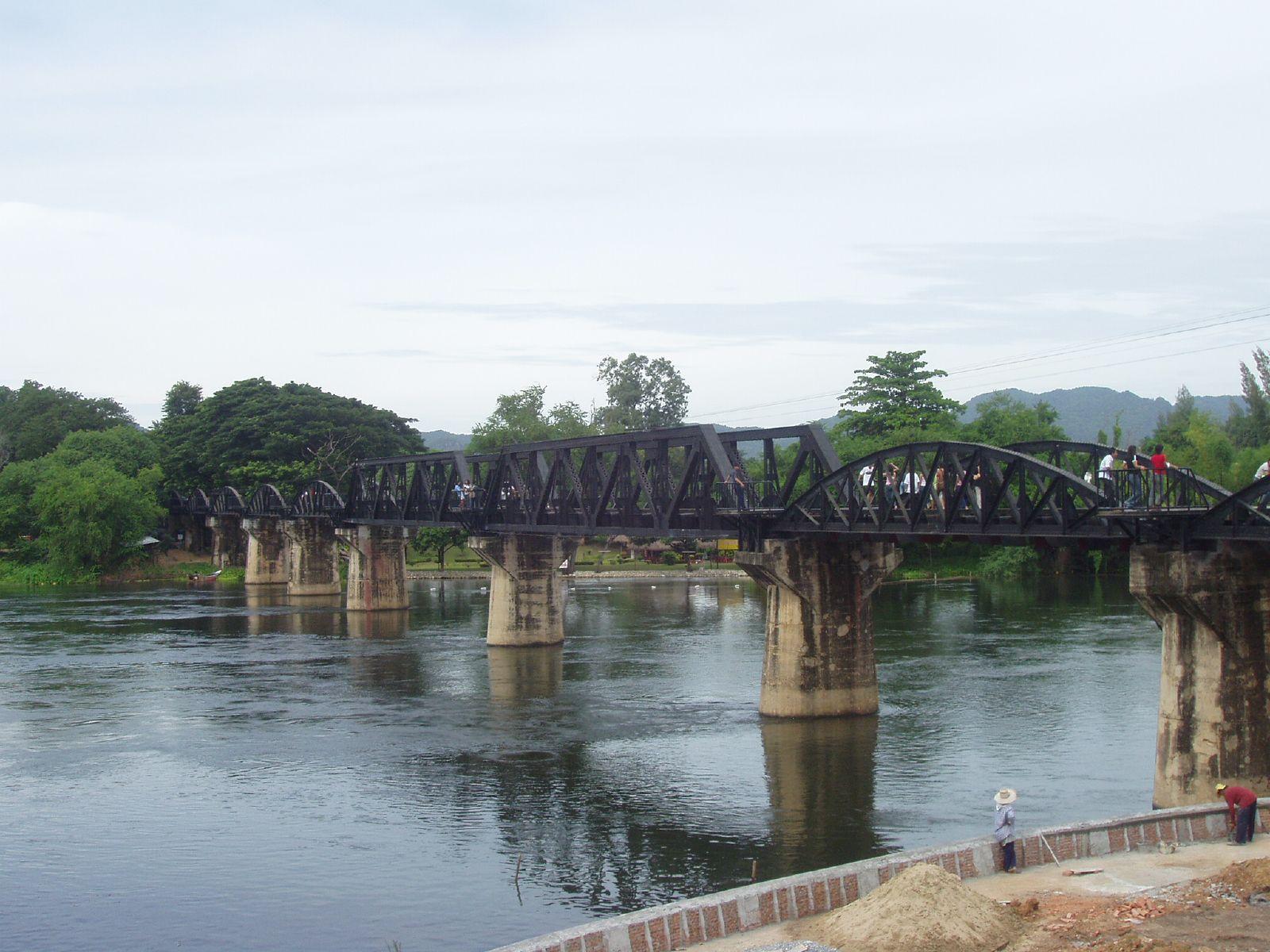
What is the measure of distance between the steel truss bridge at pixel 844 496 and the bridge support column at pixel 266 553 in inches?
2215

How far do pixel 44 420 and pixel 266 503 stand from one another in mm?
Result: 62432

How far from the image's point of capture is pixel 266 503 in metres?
136

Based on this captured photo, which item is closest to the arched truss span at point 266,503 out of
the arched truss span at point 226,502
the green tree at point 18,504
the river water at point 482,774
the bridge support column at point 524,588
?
the arched truss span at point 226,502

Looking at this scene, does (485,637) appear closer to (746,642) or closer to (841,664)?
(746,642)

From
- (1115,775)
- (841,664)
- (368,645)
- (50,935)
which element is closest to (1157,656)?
(841,664)

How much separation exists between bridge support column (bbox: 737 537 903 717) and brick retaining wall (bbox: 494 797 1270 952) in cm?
2379

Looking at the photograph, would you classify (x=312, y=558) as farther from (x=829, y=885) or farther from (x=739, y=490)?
(x=829, y=885)

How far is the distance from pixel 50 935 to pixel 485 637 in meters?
56.6

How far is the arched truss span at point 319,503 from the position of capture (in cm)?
11100

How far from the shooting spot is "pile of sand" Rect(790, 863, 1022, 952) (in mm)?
18859

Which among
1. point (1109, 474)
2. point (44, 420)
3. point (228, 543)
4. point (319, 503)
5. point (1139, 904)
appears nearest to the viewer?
point (1139, 904)

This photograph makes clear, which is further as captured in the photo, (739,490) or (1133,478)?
(739,490)

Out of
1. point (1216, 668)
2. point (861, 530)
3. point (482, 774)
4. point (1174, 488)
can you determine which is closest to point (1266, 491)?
point (1174, 488)

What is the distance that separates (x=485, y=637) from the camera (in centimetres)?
8475
